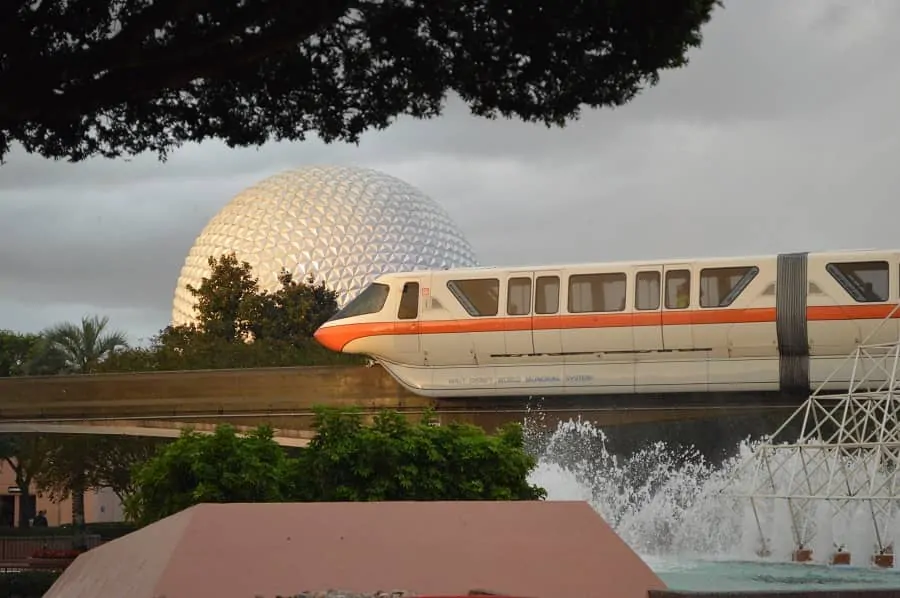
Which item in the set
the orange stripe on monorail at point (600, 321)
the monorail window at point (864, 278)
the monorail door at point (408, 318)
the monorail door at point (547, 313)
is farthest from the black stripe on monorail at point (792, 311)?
the monorail door at point (408, 318)

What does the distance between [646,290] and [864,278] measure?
4.20 meters

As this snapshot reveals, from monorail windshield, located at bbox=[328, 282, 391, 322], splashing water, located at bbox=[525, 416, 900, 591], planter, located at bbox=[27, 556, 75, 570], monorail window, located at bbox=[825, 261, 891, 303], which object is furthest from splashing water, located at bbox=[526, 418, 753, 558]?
planter, located at bbox=[27, 556, 75, 570]

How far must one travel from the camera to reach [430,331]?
27.9 m

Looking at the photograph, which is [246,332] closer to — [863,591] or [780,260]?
[780,260]

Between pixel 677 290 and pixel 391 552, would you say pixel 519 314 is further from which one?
pixel 391 552

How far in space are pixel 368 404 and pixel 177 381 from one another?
519cm

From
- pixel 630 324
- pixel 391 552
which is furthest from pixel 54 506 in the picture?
pixel 391 552

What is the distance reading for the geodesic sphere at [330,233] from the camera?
57.1 m

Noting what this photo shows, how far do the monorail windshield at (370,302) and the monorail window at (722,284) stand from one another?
6811 millimetres

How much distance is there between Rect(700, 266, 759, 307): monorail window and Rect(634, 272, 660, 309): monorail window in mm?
928

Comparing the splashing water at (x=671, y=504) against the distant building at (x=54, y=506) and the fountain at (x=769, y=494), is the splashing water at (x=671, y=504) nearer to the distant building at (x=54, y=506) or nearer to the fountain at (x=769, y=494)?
the fountain at (x=769, y=494)

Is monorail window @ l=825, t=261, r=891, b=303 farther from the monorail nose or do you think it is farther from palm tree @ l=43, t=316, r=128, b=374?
palm tree @ l=43, t=316, r=128, b=374

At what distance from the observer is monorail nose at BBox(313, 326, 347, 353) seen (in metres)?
29.0

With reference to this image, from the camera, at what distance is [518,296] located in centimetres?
2723
